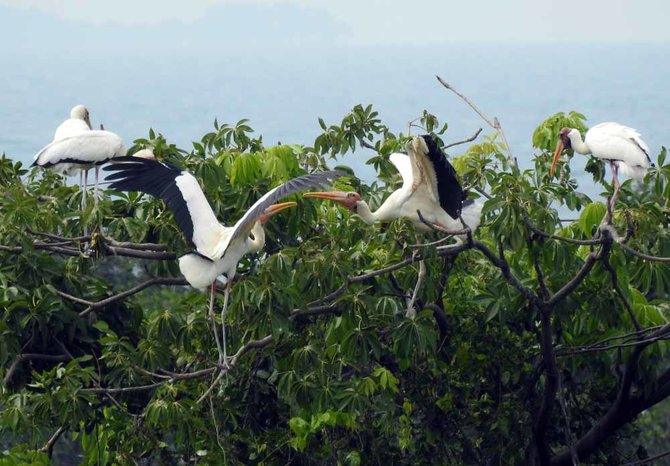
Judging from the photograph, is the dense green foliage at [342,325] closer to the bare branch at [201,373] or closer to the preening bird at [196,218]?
the bare branch at [201,373]

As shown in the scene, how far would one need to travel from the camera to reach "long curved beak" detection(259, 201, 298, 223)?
23.0 feet

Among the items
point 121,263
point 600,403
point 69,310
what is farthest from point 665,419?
point 69,310

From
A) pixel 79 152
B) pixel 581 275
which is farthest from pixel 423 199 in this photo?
pixel 79 152

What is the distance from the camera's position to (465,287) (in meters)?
8.04

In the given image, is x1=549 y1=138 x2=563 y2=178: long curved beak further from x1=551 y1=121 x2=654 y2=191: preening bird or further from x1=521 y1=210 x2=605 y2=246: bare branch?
x1=521 y1=210 x2=605 y2=246: bare branch

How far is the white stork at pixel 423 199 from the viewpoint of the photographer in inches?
275

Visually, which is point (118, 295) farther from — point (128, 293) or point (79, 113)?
point (79, 113)

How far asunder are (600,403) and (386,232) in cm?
231

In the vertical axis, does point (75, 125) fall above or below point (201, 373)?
above

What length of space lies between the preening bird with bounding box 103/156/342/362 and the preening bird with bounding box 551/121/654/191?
2.22 metres

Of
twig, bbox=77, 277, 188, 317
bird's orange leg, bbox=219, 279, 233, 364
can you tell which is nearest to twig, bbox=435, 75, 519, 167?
bird's orange leg, bbox=219, 279, 233, 364

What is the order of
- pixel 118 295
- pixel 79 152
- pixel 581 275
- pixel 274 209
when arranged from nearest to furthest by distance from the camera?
pixel 581 275, pixel 274 209, pixel 118 295, pixel 79 152

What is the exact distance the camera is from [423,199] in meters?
7.29

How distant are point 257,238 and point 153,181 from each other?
65cm
